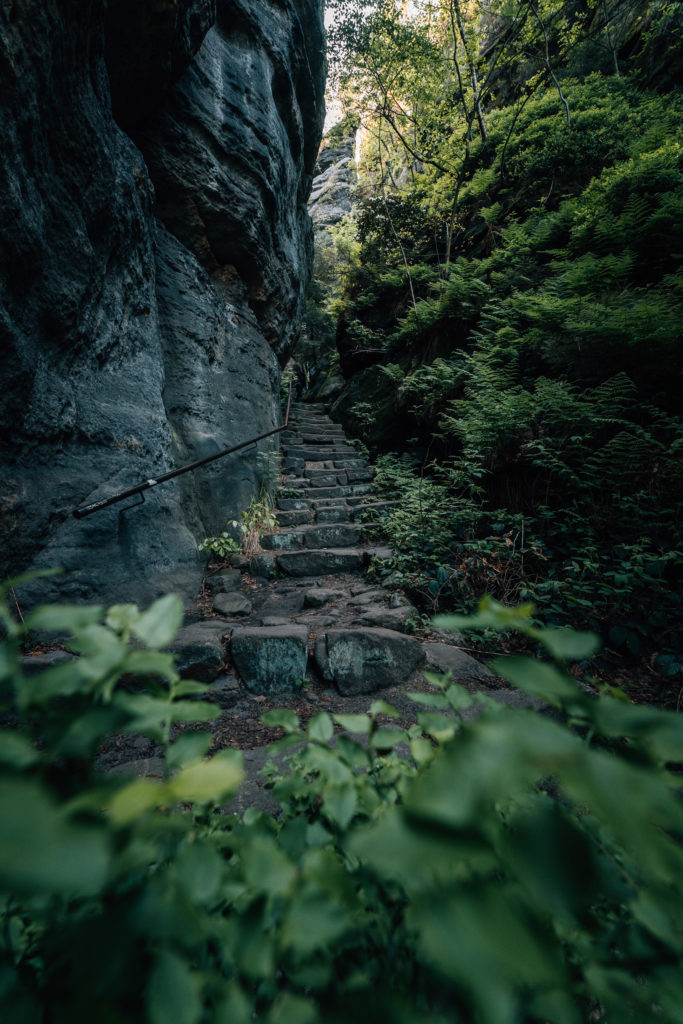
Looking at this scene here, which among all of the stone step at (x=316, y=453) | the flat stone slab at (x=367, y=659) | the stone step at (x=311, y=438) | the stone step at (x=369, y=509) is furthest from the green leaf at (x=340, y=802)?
the stone step at (x=311, y=438)

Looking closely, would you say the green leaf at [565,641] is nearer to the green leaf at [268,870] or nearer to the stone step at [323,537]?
the green leaf at [268,870]

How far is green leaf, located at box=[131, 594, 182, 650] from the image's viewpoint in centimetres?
47

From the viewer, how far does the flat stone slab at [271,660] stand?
2016 millimetres

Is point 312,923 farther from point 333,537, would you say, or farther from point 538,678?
point 333,537

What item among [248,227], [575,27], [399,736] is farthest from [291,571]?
[575,27]

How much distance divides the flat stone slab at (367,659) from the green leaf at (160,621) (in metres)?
1.69

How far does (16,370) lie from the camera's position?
1.98 meters

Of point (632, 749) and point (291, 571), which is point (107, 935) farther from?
point (291, 571)

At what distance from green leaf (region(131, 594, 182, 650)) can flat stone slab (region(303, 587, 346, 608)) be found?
2334 millimetres

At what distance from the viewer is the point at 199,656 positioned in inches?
79.1

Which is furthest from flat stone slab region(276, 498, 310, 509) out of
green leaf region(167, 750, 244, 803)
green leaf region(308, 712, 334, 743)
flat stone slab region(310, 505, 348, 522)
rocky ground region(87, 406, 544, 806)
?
green leaf region(167, 750, 244, 803)

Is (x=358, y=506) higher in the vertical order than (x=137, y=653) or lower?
lower

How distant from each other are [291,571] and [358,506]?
4.63ft

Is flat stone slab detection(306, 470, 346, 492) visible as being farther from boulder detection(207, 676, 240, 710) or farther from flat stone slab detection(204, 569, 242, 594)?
boulder detection(207, 676, 240, 710)
